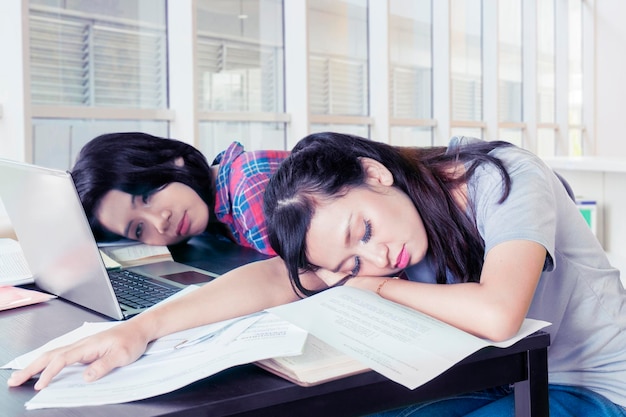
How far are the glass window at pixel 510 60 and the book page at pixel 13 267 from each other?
19.1 feet

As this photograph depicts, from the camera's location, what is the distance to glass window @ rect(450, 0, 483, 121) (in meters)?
6.27

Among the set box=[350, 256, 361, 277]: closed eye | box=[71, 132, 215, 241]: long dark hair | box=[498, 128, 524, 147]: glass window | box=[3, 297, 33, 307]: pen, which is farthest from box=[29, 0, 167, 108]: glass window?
box=[498, 128, 524, 147]: glass window

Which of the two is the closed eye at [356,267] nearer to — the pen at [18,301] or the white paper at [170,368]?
the white paper at [170,368]

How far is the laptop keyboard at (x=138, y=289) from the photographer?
3.78ft

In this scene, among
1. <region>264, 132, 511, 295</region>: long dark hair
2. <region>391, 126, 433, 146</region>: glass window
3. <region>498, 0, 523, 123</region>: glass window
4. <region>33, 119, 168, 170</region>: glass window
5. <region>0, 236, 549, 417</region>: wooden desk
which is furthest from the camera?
<region>498, 0, 523, 123</region>: glass window

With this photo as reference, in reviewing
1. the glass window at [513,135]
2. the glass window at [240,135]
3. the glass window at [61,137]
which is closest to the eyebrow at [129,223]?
the glass window at [61,137]

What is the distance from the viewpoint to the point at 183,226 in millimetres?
1859

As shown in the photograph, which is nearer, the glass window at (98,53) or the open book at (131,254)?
the open book at (131,254)

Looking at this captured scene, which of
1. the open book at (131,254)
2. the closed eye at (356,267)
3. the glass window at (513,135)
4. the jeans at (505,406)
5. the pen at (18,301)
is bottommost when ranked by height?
the jeans at (505,406)

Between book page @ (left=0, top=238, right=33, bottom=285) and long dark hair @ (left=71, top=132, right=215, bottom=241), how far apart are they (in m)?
0.21

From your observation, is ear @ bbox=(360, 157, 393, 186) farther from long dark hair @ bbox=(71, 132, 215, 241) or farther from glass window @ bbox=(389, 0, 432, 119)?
glass window @ bbox=(389, 0, 432, 119)

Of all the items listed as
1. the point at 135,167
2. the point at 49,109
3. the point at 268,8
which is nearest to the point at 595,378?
the point at 135,167

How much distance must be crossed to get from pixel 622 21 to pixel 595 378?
7.41m

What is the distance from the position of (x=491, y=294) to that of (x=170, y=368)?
1.35 feet
